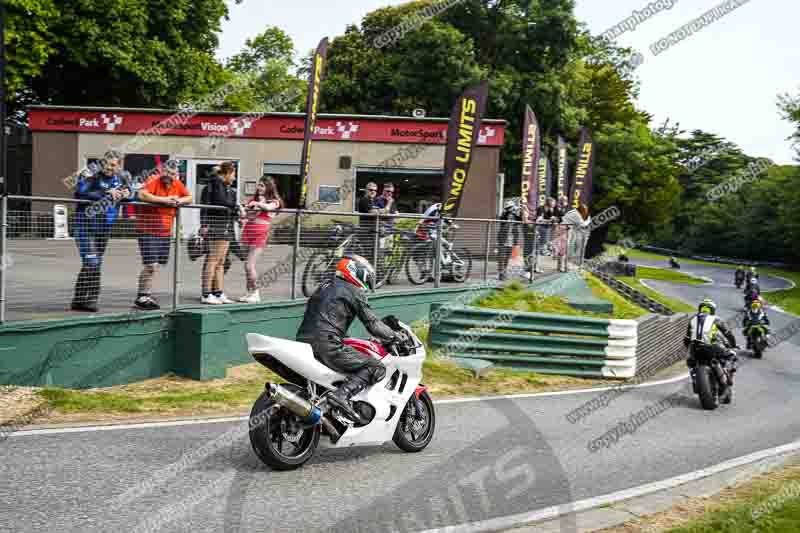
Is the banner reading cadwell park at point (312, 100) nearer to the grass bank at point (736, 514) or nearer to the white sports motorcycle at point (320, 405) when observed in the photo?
the white sports motorcycle at point (320, 405)

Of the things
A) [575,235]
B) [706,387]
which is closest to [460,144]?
[575,235]

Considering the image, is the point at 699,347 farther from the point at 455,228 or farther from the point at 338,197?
the point at 338,197

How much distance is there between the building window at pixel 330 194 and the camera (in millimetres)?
24969

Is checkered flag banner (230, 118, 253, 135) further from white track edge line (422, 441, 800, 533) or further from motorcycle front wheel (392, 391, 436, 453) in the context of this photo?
white track edge line (422, 441, 800, 533)

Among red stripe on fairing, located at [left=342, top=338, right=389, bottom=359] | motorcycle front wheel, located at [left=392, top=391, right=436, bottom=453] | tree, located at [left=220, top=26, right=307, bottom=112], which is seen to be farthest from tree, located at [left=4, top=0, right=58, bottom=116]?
tree, located at [left=220, top=26, right=307, bottom=112]

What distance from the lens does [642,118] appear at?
204ft

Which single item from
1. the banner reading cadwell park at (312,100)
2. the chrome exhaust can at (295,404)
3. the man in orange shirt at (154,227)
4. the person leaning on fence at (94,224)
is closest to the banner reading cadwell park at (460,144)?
the banner reading cadwell park at (312,100)

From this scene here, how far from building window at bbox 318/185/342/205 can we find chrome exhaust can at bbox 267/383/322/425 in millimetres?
18798

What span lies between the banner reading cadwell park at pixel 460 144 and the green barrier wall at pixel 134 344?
19.1 feet

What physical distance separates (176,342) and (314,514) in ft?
15.3

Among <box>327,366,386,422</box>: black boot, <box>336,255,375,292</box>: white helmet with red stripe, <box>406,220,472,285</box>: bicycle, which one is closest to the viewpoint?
<box>327,366,386,422</box>: black boot

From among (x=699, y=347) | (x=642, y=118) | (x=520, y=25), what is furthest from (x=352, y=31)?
(x=699, y=347)

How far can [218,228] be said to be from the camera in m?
10.1

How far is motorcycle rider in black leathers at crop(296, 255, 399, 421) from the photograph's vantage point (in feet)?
22.2
